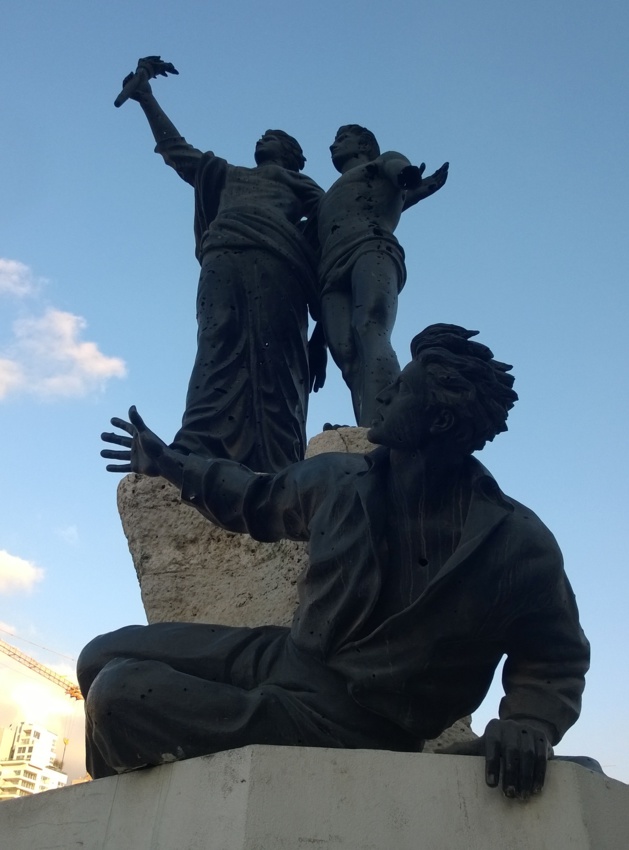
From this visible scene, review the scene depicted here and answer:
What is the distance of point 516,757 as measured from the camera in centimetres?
169

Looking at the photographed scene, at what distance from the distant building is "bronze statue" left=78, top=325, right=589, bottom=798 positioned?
99.3 ft

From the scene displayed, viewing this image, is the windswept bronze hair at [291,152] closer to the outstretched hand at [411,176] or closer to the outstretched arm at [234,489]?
the outstretched hand at [411,176]

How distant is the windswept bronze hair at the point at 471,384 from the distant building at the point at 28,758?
30.6 metres

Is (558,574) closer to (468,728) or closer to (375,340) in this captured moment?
(468,728)

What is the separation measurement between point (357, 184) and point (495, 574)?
121 inches

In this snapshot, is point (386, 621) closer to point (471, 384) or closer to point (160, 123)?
point (471, 384)

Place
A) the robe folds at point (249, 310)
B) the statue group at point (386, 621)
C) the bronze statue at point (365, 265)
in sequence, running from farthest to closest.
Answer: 1. the bronze statue at point (365, 265)
2. the robe folds at point (249, 310)
3. the statue group at point (386, 621)

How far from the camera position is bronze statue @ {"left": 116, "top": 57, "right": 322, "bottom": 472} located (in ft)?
12.9

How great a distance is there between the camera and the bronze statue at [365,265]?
13.2 ft

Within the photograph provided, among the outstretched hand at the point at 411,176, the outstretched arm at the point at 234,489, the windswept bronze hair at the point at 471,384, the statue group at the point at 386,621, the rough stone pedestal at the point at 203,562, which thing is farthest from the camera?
the outstretched hand at the point at 411,176

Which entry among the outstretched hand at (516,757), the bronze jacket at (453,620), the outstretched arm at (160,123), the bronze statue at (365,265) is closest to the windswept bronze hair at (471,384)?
the bronze jacket at (453,620)

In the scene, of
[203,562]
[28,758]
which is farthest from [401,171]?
[28,758]

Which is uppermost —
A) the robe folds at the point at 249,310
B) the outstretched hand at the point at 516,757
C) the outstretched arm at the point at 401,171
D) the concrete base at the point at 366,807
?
the outstretched arm at the point at 401,171

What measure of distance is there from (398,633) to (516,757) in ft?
1.10
